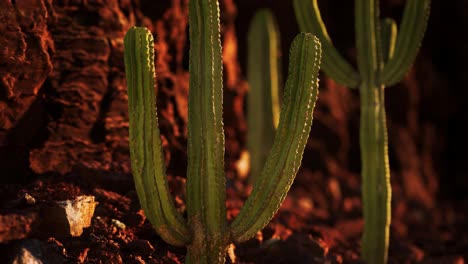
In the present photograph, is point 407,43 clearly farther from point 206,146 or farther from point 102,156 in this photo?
point 102,156

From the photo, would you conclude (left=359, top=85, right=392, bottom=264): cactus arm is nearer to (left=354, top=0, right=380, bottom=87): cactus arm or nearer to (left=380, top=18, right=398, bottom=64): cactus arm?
(left=354, top=0, right=380, bottom=87): cactus arm

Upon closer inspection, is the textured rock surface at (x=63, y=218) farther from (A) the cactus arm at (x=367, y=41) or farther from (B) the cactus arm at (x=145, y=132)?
(A) the cactus arm at (x=367, y=41)

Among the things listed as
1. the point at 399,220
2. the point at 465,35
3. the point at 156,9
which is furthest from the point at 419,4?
the point at 465,35

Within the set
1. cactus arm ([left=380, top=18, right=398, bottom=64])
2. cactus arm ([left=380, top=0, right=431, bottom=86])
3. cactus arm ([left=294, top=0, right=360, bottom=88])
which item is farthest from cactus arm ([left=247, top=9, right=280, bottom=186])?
cactus arm ([left=380, top=0, right=431, bottom=86])

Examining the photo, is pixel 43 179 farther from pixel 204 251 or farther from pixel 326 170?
pixel 326 170

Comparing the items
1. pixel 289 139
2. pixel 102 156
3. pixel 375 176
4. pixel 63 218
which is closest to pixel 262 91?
pixel 375 176
